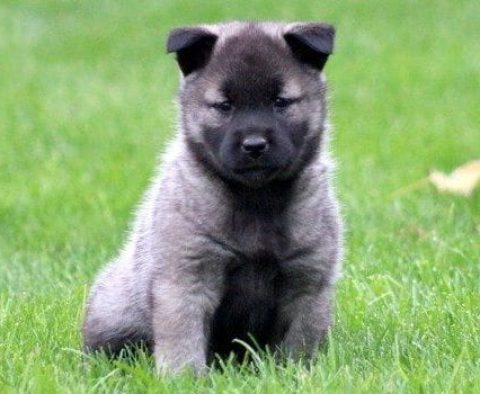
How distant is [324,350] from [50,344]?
1227 millimetres

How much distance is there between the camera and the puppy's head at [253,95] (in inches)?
206

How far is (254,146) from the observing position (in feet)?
17.0

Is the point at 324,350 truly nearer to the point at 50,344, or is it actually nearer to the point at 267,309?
the point at 267,309

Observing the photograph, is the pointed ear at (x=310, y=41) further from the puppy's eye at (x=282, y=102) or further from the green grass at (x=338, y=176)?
the green grass at (x=338, y=176)

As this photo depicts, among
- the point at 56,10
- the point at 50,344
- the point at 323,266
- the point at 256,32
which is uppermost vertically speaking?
the point at 256,32

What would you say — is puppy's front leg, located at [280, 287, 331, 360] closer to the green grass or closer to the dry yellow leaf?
the green grass

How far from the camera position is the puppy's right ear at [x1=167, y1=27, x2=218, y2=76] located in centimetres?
545

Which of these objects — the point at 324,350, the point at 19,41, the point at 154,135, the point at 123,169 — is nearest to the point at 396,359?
the point at 324,350

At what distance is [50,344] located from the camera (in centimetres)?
565

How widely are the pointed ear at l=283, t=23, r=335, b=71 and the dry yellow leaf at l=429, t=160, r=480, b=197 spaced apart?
3688 mm

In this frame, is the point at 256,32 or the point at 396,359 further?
the point at 256,32

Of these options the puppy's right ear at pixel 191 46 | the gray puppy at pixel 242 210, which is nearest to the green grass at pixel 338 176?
the gray puppy at pixel 242 210

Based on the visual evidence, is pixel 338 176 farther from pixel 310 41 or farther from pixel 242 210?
pixel 242 210

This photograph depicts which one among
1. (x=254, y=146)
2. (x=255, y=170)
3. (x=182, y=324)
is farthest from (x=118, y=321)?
(x=254, y=146)
